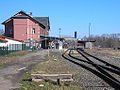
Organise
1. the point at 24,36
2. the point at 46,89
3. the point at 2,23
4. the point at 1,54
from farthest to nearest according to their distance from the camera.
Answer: the point at 2,23, the point at 24,36, the point at 1,54, the point at 46,89

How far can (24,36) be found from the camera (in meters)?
75.8

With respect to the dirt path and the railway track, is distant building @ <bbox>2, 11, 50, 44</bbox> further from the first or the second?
the dirt path

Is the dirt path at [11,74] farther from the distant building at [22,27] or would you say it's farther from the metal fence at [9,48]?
the distant building at [22,27]

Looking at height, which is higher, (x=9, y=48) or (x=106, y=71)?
(x=9, y=48)

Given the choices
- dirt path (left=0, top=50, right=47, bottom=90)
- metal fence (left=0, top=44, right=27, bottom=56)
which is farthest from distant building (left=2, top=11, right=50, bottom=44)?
dirt path (left=0, top=50, right=47, bottom=90)

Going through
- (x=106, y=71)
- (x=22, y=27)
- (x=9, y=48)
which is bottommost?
(x=106, y=71)

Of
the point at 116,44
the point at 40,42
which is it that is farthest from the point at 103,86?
the point at 116,44

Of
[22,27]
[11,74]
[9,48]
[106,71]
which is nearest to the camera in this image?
[11,74]

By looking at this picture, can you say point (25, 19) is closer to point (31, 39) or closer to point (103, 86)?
point (31, 39)

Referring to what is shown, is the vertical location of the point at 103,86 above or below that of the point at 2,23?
below

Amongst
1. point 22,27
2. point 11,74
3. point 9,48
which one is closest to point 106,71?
point 11,74

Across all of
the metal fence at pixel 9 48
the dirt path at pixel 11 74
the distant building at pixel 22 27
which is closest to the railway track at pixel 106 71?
the dirt path at pixel 11 74

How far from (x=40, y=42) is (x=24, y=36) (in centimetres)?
836

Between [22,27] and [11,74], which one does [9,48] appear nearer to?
[22,27]
